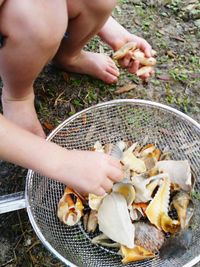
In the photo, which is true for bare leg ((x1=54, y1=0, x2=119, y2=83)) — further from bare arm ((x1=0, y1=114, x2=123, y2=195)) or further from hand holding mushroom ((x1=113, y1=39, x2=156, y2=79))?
bare arm ((x1=0, y1=114, x2=123, y2=195))

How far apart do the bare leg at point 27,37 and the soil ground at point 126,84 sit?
0.84 ft

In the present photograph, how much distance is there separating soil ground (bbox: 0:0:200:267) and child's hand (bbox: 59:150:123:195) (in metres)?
0.38

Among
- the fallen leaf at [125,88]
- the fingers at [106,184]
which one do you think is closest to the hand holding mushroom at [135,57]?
the fallen leaf at [125,88]

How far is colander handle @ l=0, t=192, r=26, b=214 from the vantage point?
3.69ft

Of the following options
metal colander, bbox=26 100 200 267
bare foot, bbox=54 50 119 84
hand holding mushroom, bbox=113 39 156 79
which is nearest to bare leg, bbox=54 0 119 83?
bare foot, bbox=54 50 119 84

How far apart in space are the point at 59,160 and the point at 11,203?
0.25 metres

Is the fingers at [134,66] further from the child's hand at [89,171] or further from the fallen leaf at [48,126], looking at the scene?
the child's hand at [89,171]

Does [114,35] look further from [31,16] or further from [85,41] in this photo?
[31,16]

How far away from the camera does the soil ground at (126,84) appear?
1276 mm

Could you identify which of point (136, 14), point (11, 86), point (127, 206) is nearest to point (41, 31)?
point (11, 86)

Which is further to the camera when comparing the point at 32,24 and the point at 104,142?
the point at 104,142

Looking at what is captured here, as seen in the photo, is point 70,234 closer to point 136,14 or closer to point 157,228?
point 157,228

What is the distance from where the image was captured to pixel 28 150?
0.97 meters

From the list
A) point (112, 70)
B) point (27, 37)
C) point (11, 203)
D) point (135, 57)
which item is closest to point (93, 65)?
point (112, 70)
